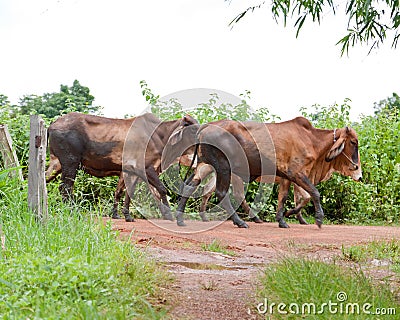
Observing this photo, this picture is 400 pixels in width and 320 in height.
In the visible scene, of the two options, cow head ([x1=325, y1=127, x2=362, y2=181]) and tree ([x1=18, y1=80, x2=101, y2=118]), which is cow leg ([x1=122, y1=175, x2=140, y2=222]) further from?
tree ([x1=18, y1=80, x2=101, y2=118])

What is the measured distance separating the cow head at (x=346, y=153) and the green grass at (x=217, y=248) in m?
3.96

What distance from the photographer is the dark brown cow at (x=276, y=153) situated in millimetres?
9609

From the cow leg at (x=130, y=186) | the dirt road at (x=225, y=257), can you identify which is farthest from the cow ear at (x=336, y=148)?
the cow leg at (x=130, y=186)

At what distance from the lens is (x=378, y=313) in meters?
3.71

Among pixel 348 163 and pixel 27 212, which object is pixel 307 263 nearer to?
pixel 27 212

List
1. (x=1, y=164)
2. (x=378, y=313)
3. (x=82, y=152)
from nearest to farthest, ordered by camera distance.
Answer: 1. (x=378, y=313)
2. (x=1, y=164)
3. (x=82, y=152)

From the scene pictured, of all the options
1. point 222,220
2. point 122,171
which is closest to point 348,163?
point 222,220

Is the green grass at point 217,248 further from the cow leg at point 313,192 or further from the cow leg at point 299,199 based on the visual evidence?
the cow leg at point 299,199

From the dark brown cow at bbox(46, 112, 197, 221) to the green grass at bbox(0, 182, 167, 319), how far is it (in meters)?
4.00

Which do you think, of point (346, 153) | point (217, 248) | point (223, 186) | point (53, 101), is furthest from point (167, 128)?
point (53, 101)

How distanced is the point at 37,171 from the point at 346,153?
233 inches

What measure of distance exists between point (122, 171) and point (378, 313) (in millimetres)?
6505

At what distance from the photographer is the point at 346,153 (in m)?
10.7

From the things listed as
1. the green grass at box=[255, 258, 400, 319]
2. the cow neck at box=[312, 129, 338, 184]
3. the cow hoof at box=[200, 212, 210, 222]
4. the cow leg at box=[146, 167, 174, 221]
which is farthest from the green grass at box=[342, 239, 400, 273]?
the cow hoof at box=[200, 212, 210, 222]
